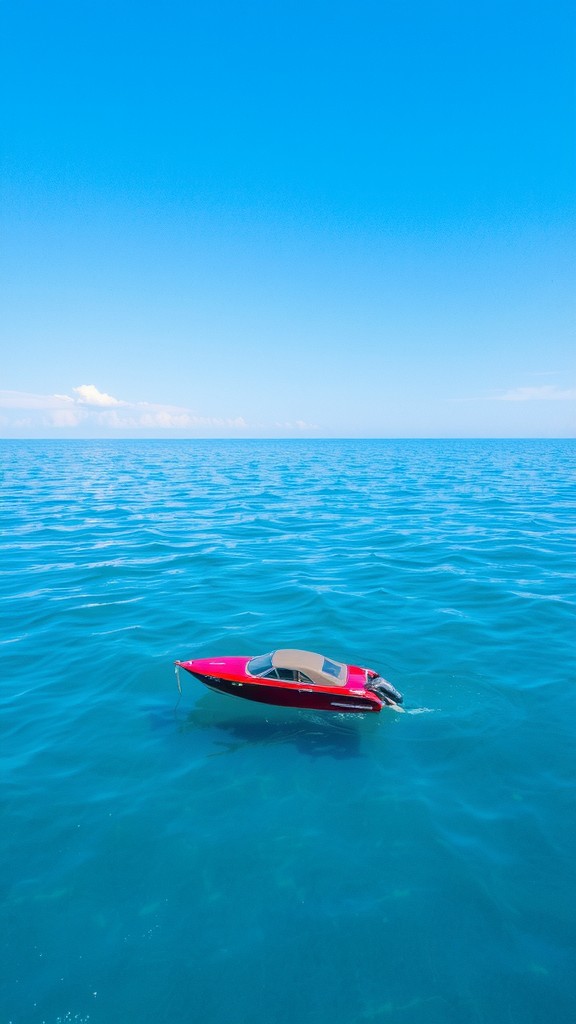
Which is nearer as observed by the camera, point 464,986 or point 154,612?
point 464,986

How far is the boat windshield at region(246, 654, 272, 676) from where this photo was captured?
17.7 metres

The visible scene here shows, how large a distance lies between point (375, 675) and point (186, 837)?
8.30 m

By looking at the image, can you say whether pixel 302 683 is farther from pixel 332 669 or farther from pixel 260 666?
pixel 260 666

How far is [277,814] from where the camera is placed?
13805 mm

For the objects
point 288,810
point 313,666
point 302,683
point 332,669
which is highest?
point 313,666

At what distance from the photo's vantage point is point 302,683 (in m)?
17.3

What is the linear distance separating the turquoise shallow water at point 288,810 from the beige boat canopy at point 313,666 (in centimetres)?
166

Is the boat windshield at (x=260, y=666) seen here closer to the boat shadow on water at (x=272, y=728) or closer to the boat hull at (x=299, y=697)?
the boat hull at (x=299, y=697)

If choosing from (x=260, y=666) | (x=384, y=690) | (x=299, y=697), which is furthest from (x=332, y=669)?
(x=260, y=666)

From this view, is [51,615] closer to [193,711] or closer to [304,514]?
[193,711]

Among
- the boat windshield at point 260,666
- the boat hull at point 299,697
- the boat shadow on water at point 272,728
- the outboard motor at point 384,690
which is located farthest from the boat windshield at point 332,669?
the boat windshield at point 260,666

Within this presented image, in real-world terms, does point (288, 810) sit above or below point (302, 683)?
below

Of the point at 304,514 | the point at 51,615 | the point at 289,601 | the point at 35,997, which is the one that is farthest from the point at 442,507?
the point at 35,997

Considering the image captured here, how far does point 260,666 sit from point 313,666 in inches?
75.1
